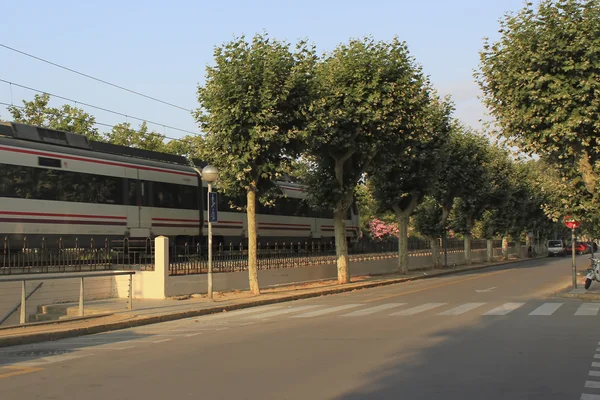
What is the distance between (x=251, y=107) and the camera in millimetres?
20219

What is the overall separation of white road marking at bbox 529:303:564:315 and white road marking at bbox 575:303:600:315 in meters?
0.59

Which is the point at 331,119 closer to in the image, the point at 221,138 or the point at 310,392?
the point at 221,138

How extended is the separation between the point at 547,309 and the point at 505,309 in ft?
3.67

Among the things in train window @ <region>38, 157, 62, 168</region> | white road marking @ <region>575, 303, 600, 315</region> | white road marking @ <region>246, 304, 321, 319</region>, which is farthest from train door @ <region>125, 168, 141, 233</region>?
white road marking @ <region>575, 303, 600, 315</region>

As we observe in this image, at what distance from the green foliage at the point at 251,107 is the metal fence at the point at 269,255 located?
8.94 feet

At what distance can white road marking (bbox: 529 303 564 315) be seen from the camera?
1502cm

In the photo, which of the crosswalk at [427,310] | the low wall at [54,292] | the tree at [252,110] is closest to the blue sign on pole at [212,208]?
the tree at [252,110]

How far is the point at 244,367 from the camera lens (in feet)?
28.6

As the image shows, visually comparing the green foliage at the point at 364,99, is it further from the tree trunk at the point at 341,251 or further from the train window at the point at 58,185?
the train window at the point at 58,185

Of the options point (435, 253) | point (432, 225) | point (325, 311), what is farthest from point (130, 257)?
point (435, 253)

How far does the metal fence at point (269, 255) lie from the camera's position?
20.8 metres

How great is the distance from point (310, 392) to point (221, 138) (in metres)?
14.9

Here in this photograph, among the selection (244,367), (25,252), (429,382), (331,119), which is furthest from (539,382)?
(331,119)

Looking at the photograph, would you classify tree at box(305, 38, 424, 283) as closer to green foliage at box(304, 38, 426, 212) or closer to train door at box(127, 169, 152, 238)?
green foliage at box(304, 38, 426, 212)
